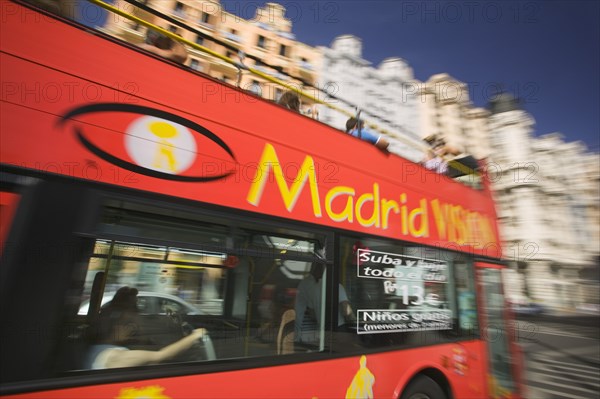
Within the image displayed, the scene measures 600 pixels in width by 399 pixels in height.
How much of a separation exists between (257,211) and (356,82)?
47.6m

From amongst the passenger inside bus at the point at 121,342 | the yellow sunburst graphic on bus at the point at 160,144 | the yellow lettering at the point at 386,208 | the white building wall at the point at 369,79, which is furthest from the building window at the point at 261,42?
the passenger inside bus at the point at 121,342

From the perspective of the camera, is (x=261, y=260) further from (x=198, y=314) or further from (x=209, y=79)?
(x=209, y=79)

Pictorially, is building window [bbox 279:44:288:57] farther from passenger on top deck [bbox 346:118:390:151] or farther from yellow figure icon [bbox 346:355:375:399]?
yellow figure icon [bbox 346:355:375:399]

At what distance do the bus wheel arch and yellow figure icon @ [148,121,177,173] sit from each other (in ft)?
9.72

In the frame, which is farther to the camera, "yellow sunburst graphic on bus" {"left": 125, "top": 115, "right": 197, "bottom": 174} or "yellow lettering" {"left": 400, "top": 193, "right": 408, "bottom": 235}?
"yellow lettering" {"left": 400, "top": 193, "right": 408, "bottom": 235}

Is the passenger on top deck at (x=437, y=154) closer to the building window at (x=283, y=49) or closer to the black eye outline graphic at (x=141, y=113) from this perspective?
the black eye outline graphic at (x=141, y=113)

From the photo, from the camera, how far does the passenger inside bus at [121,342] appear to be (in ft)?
5.83

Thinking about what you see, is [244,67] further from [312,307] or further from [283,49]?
[283,49]

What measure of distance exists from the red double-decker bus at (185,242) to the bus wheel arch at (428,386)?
0.06 ft

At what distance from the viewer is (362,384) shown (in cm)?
289

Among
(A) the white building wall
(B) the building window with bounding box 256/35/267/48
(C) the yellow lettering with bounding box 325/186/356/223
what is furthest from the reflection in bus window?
(A) the white building wall

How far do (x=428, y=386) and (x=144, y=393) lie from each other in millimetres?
2974

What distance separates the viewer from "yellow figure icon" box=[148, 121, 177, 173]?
81.7 inches

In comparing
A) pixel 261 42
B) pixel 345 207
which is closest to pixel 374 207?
pixel 345 207
